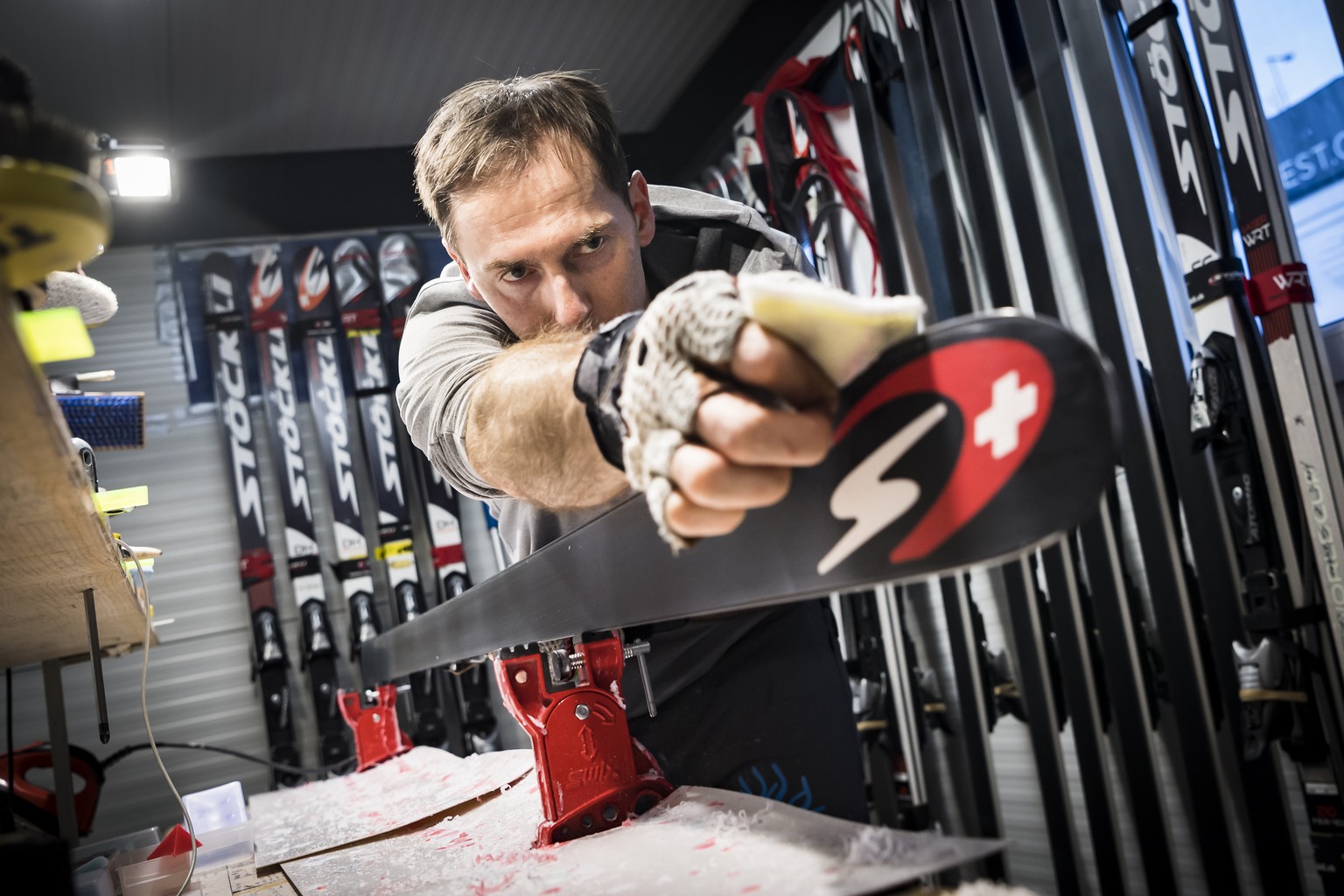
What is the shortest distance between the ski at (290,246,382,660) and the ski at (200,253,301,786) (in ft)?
1.00

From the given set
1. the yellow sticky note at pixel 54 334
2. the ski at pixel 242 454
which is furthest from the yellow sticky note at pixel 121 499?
the ski at pixel 242 454

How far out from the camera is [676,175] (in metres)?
4.32

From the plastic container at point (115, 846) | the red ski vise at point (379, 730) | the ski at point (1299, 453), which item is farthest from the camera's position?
the red ski vise at point (379, 730)

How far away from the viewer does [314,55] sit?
3.62 m

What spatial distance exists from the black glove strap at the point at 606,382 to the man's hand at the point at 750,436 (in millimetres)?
109

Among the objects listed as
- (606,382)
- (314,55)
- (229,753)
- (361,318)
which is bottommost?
(229,753)

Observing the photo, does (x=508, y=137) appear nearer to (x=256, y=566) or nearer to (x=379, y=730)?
(x=379, y=730)

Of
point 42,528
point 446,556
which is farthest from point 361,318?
point 42,528

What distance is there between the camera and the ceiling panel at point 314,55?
3367 mm

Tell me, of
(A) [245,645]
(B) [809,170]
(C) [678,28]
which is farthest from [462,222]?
(A) [245,645]

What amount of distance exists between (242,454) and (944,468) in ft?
14.9

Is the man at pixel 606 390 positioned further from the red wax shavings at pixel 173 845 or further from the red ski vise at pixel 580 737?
the red wax shavings at pixel 173 845

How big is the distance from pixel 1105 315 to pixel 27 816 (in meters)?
2.81

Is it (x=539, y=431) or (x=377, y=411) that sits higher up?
(x=377, y=411)
